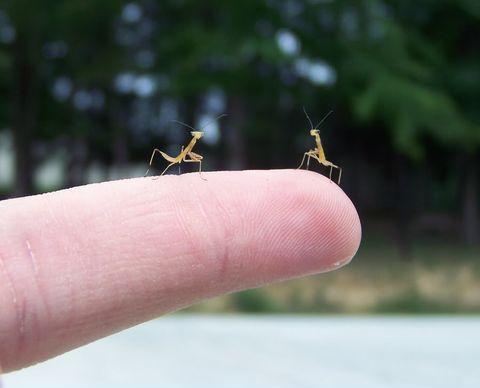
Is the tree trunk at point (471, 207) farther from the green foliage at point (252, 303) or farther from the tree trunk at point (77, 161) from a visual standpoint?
the tree trunk at point (77, 161)

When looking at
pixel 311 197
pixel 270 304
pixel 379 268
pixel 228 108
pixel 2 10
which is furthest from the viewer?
pixel 228 108

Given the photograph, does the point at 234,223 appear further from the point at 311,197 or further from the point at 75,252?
the point at 75,252

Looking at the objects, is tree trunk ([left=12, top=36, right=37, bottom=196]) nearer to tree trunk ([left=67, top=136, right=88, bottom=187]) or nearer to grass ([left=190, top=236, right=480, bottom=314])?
tree trunk ([left=67, top=136, right=88, bottom=187])

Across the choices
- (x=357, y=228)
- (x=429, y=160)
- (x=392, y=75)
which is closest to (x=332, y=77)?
(x=392, y=75)

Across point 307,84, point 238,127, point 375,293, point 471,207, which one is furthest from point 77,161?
point 375,293

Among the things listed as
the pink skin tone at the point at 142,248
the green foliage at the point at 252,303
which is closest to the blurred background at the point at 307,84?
the green foliage at the point at 252,303
